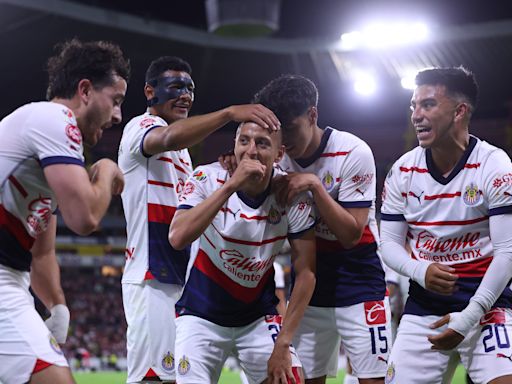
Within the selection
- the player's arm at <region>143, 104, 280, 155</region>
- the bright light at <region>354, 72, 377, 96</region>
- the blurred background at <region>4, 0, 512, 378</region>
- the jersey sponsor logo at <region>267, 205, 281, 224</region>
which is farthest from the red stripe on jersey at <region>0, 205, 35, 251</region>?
the bright light at <region>354, 72, 377, 96</region>

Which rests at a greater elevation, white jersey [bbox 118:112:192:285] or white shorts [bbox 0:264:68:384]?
white jersey [bbox 118:112:192:285]

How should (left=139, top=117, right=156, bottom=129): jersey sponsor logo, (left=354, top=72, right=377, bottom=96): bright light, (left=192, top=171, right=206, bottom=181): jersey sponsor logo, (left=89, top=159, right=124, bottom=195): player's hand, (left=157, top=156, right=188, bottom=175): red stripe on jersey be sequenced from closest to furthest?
1. (left=89, top=159, right=124, bottom=195): player's hand
2. (left=192, top=171, right=206, bottom=181): jersey sponsor logo
3. (left=139, top=117, right=156, bottom=129): jersey sponsor logo
4. (left=157, top=156, right=188, bottom=175): red stripe on jersey
5. (left=354, top=72, right=377, bottom=96): bright light

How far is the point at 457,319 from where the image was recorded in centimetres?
383


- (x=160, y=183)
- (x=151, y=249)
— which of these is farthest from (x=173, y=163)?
(x=151, y=249)

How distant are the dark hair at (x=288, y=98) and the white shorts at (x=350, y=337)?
120cm

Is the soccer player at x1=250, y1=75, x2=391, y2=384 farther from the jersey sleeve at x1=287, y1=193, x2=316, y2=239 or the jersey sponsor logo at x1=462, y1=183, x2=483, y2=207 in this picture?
the jersey sponsor logo at x1=462, y1=183, x2=483, y2=207

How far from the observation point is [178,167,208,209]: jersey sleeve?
395 centimetres

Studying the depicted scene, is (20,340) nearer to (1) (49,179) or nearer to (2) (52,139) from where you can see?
(1) (49,179)

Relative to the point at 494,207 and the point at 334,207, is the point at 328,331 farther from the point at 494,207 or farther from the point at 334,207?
the point at 494,207

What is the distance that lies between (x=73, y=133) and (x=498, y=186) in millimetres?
2137

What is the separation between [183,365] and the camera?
12.7 feet

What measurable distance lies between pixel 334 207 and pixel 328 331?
91cm

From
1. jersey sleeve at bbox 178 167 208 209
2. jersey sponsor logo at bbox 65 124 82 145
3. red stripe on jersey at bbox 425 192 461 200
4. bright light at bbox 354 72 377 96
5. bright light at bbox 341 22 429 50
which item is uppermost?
bright light at bbox 341 22 429 50

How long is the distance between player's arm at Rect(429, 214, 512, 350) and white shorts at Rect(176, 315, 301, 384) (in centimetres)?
79
